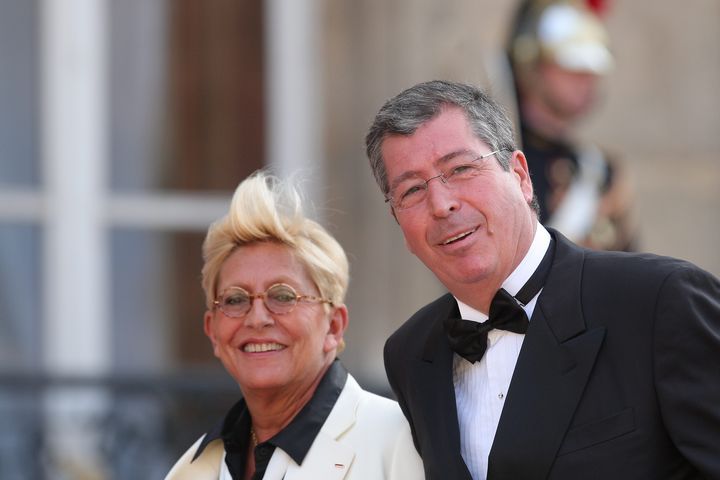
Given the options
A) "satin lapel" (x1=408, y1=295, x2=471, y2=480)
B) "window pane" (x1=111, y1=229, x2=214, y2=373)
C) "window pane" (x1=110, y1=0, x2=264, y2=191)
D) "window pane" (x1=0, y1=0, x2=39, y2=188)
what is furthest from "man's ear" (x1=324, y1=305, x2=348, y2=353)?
"window pane" (x1=0, y1=0, x2=39, y2=188)

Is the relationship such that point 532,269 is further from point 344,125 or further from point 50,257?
point 50,257

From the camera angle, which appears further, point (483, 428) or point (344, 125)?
point (344, 125)

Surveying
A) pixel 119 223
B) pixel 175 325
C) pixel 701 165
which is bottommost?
pixel 175 325

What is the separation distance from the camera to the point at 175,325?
690cm

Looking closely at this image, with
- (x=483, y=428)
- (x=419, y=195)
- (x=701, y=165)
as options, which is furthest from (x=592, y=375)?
(x=701, y=165)

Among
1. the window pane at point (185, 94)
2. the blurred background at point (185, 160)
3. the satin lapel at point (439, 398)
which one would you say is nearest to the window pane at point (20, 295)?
the blurred background at point (185, 160)

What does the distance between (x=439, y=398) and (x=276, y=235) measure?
0.69 metres

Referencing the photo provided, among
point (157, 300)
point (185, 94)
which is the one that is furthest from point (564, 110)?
point (157, 300)

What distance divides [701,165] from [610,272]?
4.07 meters

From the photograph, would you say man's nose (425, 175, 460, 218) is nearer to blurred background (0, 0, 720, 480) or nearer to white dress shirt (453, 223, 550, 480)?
white dress shirt (453, 223, 550, 480)

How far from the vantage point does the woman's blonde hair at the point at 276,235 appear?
3.31 metres

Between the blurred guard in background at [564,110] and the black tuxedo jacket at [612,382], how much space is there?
8.87 ft

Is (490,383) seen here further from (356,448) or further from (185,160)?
(185,160)

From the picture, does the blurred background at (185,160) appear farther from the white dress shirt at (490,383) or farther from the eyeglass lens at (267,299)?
the white dress shirt at (490,383)
